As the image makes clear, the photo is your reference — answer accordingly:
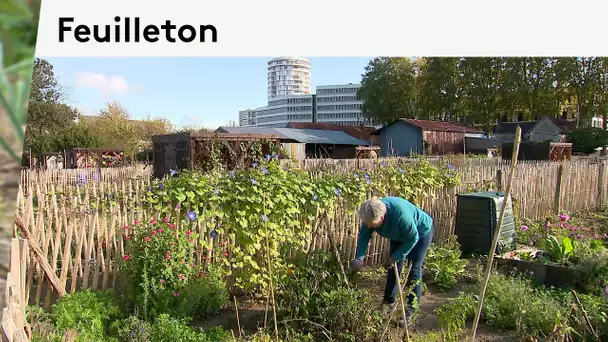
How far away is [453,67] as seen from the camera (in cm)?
4312

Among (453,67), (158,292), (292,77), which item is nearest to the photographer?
(158,292)

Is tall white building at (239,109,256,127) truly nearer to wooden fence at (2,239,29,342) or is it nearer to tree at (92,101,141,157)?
tree at (92,101,141,157)

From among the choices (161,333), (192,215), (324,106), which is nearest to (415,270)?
(192,215)

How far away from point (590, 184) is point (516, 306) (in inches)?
321

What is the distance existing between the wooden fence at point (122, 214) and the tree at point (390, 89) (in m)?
37.5

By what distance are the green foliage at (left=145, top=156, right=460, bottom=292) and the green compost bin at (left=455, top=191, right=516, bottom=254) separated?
91.6 inches

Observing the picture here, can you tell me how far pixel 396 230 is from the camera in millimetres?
3689

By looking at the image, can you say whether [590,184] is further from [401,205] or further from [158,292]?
[158,292]

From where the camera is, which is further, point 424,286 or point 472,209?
point 472,209

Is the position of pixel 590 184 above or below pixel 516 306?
above

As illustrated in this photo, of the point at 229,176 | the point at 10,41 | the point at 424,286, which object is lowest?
the point at 424,286

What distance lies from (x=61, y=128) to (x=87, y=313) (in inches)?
1135

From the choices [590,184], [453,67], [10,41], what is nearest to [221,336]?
[10,41]

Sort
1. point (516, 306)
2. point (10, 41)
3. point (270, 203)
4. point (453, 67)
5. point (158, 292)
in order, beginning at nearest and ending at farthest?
1. point (10, 41)
2. point (158, 292)
3. point (516, 306)
4. point (270, 203)
5. point (453, 67)
